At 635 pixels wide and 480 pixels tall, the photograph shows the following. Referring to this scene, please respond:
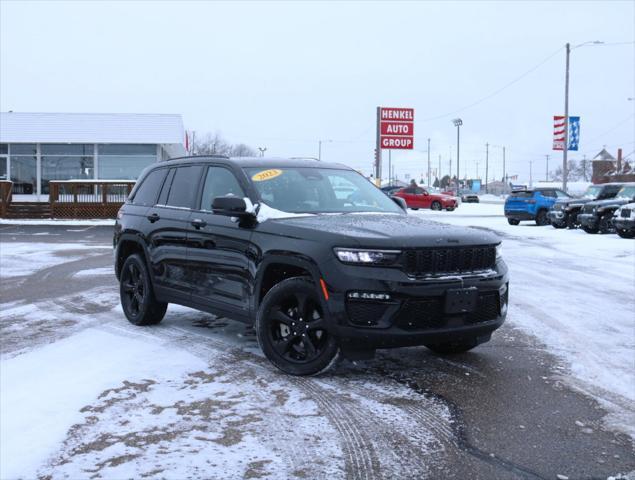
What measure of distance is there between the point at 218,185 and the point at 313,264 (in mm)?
1825

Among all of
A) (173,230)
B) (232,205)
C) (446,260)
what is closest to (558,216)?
(173,230)

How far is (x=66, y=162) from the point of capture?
37031 millimetres

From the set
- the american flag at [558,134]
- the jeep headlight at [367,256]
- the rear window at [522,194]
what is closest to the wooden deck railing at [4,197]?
the rear window at [522,194]

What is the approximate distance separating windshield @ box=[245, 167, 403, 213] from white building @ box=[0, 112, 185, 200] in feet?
101

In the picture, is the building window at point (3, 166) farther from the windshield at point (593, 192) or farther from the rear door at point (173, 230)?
the rear door at point (173, 230)

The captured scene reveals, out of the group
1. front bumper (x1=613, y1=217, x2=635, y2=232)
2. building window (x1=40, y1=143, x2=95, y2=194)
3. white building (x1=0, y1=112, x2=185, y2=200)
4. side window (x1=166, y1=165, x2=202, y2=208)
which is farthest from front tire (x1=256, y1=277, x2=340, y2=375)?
building window (x1=40, y1=143, x2=95, y2=194)

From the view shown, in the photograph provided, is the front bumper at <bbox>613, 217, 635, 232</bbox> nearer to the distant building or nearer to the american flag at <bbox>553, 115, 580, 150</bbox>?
the american flag at <bbox>553, 115, 580, 150</bbox>

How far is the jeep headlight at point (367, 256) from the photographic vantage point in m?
4.73

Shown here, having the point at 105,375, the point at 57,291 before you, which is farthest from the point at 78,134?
the point at 105,375

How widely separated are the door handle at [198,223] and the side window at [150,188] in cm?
117

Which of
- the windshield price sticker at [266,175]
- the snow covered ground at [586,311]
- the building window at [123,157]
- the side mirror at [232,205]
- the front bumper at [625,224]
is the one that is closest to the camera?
the snow covered ground at [586,311]

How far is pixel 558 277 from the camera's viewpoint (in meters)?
11.5

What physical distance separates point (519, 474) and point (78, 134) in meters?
36.3

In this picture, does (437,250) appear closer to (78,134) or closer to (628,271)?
(628,271)
